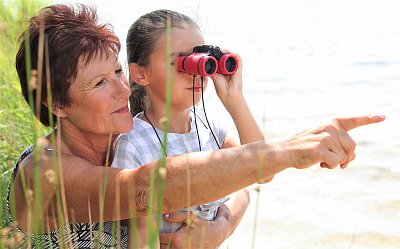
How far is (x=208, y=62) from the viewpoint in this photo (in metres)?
2.92

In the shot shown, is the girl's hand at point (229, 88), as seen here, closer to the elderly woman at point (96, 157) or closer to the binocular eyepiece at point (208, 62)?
the binocular eyepiece at point (208, 62)

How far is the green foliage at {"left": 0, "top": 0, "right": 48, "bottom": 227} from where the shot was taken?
14.3ft

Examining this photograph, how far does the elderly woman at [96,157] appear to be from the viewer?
2121 millimetres

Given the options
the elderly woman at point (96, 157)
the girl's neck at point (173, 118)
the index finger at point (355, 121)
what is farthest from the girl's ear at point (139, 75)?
the index finger at point (355, 121)

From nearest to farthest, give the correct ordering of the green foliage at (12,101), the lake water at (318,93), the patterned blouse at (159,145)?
the patterned blouse at (159,145)
the green foliage at (12,101)
the lake water at (318,93)

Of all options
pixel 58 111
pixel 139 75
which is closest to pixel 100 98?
pixel 58 111

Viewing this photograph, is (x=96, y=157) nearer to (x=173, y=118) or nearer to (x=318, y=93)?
(x=173, y=118)

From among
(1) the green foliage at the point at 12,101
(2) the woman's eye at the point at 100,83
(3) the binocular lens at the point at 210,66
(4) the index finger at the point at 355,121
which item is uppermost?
(4) the index finger at the point at 355,121

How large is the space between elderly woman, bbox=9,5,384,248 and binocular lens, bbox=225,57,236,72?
463 millimetres

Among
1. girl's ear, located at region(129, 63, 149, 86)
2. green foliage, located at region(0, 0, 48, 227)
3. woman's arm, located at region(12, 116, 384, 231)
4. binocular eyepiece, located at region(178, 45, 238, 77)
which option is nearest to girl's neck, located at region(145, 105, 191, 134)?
girl's ear, located at region(129, 63, 149, 86)

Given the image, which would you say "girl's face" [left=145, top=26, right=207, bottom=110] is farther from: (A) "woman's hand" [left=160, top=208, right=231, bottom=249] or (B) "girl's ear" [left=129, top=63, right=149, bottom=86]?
(A) "woman's hand" [left=160, top=208, right=231, bottom=249]

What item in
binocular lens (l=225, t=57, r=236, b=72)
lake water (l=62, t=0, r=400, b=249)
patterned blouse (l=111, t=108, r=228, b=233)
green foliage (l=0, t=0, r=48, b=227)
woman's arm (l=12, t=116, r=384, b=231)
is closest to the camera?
woman's arm (l=12, t=116, r=384, b=231)

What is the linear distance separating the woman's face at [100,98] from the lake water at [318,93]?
0.58 meters

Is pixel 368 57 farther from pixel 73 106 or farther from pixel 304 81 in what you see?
pixel 73 106
